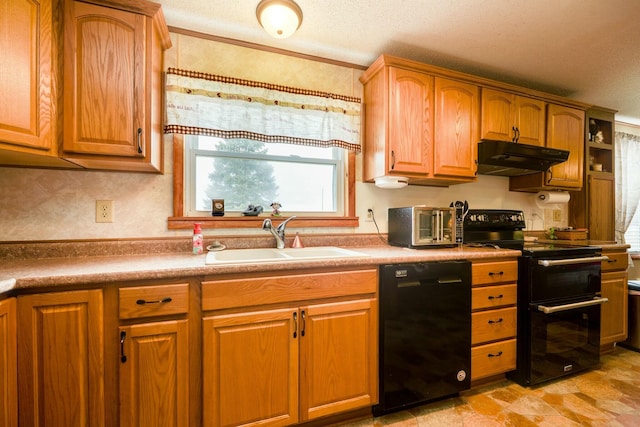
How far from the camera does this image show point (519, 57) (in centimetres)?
210

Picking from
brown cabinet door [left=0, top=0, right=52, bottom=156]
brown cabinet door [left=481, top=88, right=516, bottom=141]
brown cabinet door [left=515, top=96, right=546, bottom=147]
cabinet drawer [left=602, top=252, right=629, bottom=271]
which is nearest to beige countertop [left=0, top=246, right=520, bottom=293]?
brown cabinet door [left=0, top=0, right=52, bottom=156]

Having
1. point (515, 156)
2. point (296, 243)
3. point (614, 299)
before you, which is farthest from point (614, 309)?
point (296, 243)

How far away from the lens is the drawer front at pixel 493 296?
1.74m

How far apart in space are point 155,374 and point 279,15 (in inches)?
69.6

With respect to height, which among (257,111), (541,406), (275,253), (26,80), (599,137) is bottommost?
(541,406)

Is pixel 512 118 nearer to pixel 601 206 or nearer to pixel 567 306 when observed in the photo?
pixel 567 306

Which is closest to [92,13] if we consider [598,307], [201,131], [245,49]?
[201,131]

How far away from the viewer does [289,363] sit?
136 centimetres

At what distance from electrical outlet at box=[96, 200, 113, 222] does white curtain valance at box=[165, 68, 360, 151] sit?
22.2 inches

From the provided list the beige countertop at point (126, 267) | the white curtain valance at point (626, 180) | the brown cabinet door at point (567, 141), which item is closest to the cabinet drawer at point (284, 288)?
the beige countertop at point (126, 267)

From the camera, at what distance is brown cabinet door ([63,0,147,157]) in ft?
4.26

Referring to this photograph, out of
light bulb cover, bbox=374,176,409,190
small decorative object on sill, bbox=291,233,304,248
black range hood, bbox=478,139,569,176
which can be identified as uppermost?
black range hood, bbox=478,139,569,176

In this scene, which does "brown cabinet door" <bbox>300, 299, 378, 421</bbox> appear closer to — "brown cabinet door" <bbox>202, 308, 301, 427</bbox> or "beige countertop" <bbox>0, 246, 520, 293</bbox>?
"brown cabinet door" <bbox>202, 308, 301, 427</bbox>

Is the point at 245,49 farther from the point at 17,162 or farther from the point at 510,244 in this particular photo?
the point at 510,244
